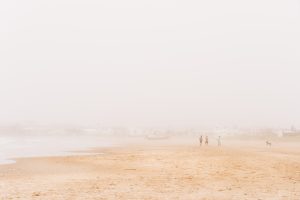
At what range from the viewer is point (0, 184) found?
20.0 m

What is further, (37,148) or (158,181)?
(37,148)

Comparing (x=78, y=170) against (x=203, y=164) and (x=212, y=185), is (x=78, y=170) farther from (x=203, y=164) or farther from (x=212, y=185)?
(x=212, y=185)

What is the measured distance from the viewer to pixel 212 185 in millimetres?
19953

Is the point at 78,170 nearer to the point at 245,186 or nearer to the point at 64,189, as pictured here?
the point at 64,189

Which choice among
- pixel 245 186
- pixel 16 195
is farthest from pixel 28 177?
pixel 245 186

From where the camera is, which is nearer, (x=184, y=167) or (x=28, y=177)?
(x=28, y=177)

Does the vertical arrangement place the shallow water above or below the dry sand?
above

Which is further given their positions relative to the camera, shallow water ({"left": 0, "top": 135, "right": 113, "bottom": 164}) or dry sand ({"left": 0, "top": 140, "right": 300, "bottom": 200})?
shallow water ({"left": 0, "top": 135, "right": 113, "bottom": 164})

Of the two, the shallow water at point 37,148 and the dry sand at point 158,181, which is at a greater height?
the shallow water at point 37,148

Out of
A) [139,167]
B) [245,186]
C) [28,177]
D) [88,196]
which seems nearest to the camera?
[88,196]

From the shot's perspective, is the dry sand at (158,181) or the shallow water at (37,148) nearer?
the dry sand at (158,181)

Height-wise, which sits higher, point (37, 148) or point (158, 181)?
point (37, 148)

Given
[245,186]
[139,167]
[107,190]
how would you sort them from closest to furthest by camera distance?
1. [107,190]
2. [245,186]
3. [139,167]

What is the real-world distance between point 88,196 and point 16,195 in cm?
284
